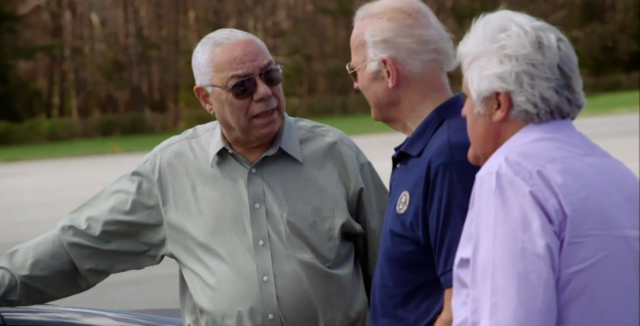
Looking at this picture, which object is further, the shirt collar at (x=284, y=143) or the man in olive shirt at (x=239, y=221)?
the shirt collar at (x=284, y=143)

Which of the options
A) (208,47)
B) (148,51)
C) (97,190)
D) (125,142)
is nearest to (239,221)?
(208,47)

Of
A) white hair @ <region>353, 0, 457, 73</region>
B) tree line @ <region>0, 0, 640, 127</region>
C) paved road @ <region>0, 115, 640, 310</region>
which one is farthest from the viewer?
tree line @ <region>0, 0, 640, 127</region>

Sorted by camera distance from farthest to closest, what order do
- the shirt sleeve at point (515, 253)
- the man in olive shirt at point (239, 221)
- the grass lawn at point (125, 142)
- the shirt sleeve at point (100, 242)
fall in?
the grass lawn at point (125, 142), the shirt sleeve at point (100, 242), the man in olive shirt at point (239, 221), the shirt sleeve at point (515, 253)

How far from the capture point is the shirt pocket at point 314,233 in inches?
130

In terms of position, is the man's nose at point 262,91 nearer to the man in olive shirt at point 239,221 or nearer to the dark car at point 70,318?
the man in olive shirt at point 239,221

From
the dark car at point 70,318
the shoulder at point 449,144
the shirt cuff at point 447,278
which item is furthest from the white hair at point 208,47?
the shirt cuff at point 447,278

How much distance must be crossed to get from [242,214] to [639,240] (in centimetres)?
160

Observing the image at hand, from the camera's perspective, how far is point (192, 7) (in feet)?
169

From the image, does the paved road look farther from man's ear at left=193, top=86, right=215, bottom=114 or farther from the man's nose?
the man's nose

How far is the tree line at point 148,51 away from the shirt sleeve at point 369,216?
4062 cm

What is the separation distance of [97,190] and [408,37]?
16632 mm

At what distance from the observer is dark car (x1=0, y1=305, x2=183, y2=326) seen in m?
3.18

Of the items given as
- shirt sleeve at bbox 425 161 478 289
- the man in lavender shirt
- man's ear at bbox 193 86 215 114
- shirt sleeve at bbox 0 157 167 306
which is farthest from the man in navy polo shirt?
shirt sleeve at bbox 0 157 167 306

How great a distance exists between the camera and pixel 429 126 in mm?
2725
